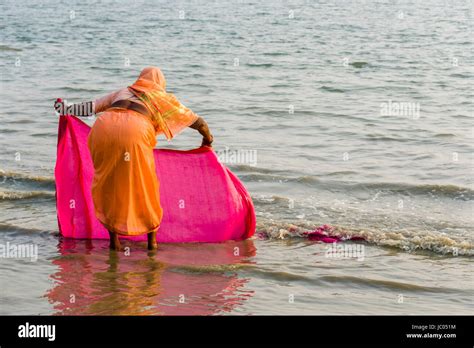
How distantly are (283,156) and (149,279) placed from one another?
4.33 metres

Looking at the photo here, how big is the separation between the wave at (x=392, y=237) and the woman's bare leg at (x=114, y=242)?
1.21 meters

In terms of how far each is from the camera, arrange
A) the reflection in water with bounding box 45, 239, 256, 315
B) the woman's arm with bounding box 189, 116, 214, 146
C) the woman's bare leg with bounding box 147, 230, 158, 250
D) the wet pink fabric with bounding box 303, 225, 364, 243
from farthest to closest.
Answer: the wet pink fabric with bounding box 303, 225, 364, 243 < the woman's bare leg with bounding box 147, 230, 158, 250 < the woman's arm with bounding box 189, 116, 214, 146 < the reflection in water with bounding box 45, 239, 256, 315

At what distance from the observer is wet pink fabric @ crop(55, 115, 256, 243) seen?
20.4ft

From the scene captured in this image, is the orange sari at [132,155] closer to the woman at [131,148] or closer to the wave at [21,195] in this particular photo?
the woman at [131,148]

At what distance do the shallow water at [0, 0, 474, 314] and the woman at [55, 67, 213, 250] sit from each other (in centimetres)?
34

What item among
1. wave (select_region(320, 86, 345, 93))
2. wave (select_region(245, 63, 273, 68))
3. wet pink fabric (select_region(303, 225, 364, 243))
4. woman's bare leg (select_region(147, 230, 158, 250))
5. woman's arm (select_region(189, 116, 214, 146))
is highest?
wave (select_region(245, 63, 273, 68))

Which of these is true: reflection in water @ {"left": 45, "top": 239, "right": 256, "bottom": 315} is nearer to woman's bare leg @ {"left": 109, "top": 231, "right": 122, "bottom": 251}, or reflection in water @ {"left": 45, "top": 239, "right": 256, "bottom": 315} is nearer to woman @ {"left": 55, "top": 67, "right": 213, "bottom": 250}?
woman's bare leg @ {"left": 109, "top": 231, "right": 122, "bottom": 251}

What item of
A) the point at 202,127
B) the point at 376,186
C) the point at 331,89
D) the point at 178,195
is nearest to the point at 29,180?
the point at 178,195

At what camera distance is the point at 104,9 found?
26.4m

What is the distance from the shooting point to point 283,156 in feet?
31.4

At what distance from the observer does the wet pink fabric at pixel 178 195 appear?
6230 mm

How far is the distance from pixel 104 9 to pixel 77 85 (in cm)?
1256

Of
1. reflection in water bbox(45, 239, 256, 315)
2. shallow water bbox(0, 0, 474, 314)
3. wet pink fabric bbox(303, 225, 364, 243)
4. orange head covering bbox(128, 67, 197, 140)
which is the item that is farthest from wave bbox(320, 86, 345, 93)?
orange head covering bbox(128, 67, 197, 140)
